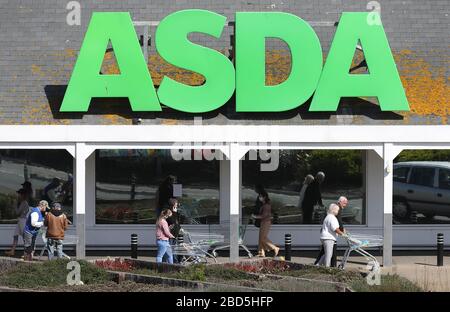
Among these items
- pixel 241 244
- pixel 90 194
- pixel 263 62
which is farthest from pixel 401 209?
pixel 90 194

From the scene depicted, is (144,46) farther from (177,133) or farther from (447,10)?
(447,10)

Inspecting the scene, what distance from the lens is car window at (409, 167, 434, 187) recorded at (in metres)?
25.0

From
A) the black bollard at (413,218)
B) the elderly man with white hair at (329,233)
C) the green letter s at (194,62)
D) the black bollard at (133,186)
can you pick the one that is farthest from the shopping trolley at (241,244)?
the black bollard at (413,218)

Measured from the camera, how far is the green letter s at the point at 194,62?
75.0 feet

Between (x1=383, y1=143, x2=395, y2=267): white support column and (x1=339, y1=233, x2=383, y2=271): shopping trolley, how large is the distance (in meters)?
0.18

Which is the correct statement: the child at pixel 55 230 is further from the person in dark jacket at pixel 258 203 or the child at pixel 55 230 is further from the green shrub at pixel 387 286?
the green shrub at pixel 387 286

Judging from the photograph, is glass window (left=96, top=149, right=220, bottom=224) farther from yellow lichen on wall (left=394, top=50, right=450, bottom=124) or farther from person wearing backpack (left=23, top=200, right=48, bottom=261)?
yellow lichen on wall (left=394, top=50, right=450, bottom=124)

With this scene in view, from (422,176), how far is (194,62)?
6.41 m

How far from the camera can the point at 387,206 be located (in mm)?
22297

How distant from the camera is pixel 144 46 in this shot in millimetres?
23844

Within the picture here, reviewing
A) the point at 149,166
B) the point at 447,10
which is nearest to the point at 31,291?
the point at 149,166

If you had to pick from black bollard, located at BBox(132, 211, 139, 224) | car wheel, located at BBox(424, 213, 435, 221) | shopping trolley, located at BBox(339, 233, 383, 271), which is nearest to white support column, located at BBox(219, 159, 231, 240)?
black bollard, located at BBox(132, 211, 139, 224)

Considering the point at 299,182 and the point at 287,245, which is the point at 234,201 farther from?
the point at 299,182

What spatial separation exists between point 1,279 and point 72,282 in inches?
48.6
